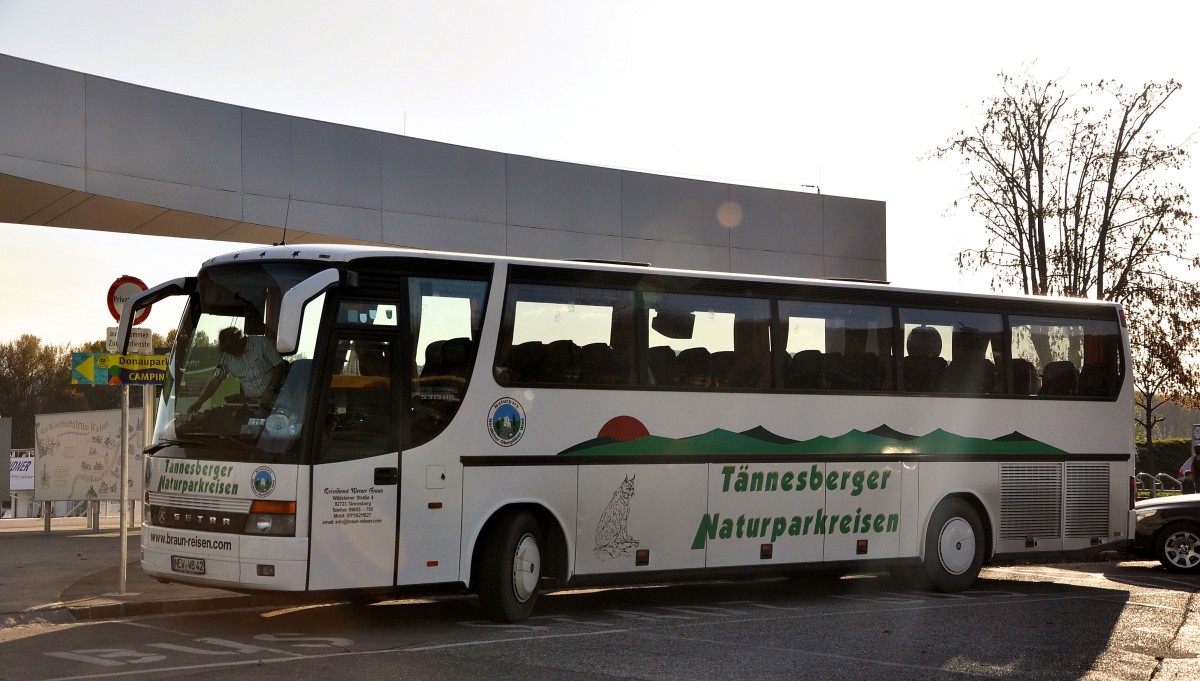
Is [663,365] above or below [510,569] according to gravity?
above

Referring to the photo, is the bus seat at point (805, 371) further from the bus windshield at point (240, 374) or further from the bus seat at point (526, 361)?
the bus windshield at point (240, 374)

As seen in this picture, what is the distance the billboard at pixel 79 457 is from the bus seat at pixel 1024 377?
13.4 meters

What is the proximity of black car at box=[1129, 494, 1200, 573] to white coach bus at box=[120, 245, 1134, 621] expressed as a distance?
91.6 inches

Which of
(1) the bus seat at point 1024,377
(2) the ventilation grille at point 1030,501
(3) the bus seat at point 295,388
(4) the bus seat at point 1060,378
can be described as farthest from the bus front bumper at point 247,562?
(4) the bus seat at point 1060,378

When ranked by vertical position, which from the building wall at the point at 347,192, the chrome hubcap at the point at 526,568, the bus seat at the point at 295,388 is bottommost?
the chrome hubcap at the point at 526,568

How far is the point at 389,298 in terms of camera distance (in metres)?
11.5

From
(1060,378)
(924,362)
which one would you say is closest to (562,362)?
(924,362)

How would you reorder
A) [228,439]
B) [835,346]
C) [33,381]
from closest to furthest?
1. [228,439]
2. [835,346]
3. [33,381]

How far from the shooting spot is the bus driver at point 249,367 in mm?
10961

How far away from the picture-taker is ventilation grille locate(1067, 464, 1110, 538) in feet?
54.1

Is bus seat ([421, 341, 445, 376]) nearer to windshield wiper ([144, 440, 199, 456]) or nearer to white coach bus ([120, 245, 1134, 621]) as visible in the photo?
white coach bus ([120, 245, 1134, 621])

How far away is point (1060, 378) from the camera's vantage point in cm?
1656

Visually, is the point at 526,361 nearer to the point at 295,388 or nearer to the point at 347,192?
the point at 295,388

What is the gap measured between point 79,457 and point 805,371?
12573 mm
